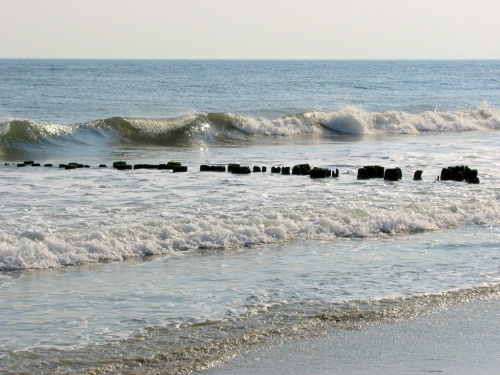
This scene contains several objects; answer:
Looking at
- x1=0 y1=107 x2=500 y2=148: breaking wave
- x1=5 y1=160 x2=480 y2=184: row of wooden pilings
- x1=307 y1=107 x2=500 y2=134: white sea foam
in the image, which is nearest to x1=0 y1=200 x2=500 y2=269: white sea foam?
x1=5 y1=160 x2=480 y2=184: row of wooden pilings

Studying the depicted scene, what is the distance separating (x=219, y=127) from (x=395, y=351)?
70.9 feet

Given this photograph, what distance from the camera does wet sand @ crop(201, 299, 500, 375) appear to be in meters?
5.07

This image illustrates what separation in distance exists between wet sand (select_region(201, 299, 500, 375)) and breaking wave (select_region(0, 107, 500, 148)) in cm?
1701

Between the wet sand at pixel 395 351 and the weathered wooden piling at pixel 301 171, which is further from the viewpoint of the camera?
the weathered wooden piling at pixel 301 171

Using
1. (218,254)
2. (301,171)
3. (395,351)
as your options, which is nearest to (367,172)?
(301,171)

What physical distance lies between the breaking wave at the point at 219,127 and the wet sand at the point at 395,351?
55.8 feet

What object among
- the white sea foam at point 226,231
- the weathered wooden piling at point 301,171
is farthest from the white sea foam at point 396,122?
the white sea foam at point 226,231

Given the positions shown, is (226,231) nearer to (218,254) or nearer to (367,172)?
(218,254)

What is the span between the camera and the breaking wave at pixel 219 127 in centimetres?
2200

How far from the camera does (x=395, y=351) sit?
5.44 m

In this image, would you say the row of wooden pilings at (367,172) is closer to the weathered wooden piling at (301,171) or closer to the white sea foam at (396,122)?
the weathered wooden piling at (301,171)

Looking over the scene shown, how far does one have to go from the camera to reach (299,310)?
20.7 ft

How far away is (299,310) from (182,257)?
2.24 metres

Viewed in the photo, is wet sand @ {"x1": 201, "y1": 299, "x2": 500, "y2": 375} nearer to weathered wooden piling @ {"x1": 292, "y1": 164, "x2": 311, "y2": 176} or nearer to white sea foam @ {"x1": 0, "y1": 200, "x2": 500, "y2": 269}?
white sea foam @ {"x1": 0, "y1": 200, "x2": 500, "y2": 269}
